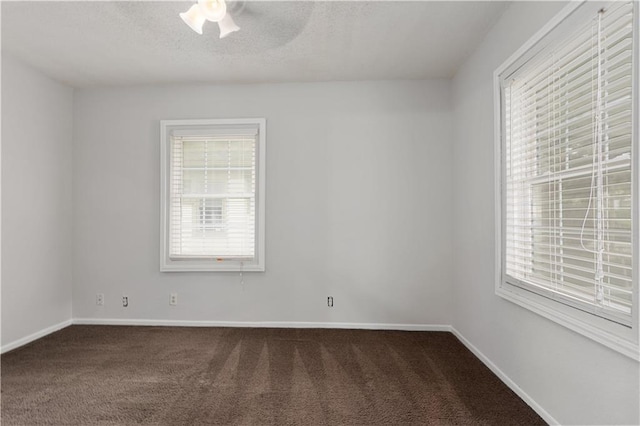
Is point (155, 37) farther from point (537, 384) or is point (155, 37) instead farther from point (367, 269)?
point (537, 384)

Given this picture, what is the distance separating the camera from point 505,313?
2.47m

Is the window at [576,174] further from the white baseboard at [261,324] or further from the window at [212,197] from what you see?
the window at [212,197]

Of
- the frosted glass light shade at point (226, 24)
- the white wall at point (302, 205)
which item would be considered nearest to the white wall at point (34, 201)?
the white wall at point (302, 205)

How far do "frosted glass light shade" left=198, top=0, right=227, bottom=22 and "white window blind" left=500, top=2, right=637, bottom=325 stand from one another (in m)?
2.01

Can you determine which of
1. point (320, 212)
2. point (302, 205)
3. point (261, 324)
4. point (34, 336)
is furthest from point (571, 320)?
point (34, 336)

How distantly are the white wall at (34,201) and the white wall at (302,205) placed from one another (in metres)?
0.16

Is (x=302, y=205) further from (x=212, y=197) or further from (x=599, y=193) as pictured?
(x=599, y=193)

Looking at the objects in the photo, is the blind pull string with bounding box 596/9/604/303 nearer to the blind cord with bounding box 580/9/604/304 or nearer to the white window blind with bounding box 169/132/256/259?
the blind cord with bounding box 580/9/604/304

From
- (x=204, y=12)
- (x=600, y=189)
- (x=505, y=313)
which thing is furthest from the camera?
(x=505, y=313)

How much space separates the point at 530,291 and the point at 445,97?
7.65 ft

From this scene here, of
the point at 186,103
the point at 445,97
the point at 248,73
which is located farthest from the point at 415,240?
the point at 186,103

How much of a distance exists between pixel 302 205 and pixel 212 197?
102cm

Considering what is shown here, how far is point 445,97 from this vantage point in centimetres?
369

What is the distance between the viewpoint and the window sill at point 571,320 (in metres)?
1.43
